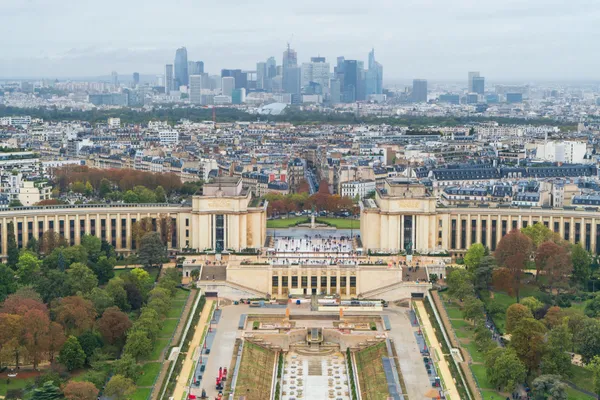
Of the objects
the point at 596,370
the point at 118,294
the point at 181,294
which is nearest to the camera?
the point at 596,370

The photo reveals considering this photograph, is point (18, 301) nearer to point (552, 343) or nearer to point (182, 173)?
point (552, 343)

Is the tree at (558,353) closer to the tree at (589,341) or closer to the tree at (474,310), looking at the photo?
the tree at (589,341)

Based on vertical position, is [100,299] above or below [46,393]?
above

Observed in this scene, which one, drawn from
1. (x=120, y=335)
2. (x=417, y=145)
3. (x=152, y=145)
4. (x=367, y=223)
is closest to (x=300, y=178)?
(x=417, y=145)

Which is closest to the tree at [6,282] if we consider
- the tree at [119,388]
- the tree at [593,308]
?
the tree at [119,388]

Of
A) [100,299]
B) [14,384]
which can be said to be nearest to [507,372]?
[14,384]

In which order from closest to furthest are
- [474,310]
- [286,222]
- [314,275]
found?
[474,310]
[314,275]
[286,222]

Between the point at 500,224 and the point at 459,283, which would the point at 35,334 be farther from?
the point at 500,224
